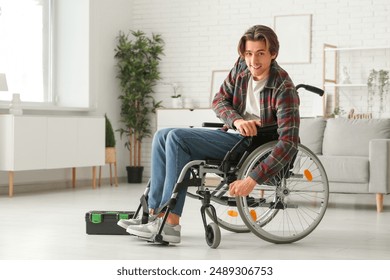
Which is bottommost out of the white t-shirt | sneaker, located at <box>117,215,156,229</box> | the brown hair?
sneaker, located at <box>117,215,156,229</box>

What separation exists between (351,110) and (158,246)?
4539 millimetres

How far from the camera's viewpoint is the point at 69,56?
8.33m

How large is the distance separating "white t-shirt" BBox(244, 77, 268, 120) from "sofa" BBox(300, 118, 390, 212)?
219 cm

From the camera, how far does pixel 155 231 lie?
3760mm

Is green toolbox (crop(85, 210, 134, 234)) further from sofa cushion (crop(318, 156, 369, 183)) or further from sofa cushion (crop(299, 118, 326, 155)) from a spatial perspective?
sofa cushion (crop(299, 118, 326, 155))

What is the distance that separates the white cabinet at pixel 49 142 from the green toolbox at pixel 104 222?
293 centimetres

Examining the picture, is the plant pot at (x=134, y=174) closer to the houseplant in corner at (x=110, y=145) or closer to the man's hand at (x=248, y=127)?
the houseplant in corner at (x=110, y=145)

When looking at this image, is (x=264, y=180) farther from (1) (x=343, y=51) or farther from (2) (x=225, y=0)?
(2) (x=225, y=0)

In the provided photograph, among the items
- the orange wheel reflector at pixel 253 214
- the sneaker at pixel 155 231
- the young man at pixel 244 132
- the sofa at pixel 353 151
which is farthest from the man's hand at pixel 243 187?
the sofa at pixel 353 151

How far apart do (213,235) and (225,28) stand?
5.42 m

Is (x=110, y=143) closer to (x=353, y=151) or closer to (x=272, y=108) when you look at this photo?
(x=353, y=151)

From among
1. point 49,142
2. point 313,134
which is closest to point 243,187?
point 313,134

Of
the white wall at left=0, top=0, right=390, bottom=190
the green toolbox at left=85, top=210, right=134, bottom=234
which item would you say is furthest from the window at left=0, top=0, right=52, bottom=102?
the green toolbox at left=85, top=210, right=134, bottom=234

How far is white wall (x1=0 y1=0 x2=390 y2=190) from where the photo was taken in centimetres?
817
